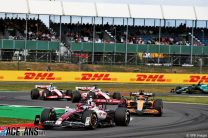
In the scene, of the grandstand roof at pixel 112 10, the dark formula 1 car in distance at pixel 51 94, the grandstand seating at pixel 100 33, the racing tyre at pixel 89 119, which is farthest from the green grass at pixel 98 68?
the racing tyre at pixel 89 119

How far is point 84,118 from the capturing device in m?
16.7

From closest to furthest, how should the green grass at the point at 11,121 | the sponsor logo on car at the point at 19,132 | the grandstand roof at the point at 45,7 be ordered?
the sponsor logo on car at the point at 19,132, the green grass at the point at 11,121, the grandstand roof at the point at 45,7

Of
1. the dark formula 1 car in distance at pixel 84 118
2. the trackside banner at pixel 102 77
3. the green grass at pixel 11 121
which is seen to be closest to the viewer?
the dark formula 1 car in distance at pixel 84 118

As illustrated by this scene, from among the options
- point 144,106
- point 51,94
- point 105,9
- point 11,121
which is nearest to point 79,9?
point 105,9

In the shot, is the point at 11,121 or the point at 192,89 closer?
the point at 11,121

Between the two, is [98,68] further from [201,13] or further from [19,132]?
[19,132]

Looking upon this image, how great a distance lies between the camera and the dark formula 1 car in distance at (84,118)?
16.6m

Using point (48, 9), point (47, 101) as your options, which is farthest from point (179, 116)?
point (48, 9)

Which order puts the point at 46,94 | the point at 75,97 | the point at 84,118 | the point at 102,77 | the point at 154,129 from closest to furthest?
the point at 84,118 < the point at 154,129 < the point at 75,97 < the point at 46,94 < the point at 102,77

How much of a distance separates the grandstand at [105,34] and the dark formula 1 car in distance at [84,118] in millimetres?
35973

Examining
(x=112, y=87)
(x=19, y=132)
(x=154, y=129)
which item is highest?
(x=112, y=87)

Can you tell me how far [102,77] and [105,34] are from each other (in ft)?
53.0

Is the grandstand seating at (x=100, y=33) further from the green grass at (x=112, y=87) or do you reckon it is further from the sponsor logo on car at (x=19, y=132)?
the sponsor logo on car at (x=19, y=132)

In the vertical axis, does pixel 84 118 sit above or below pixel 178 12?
below
